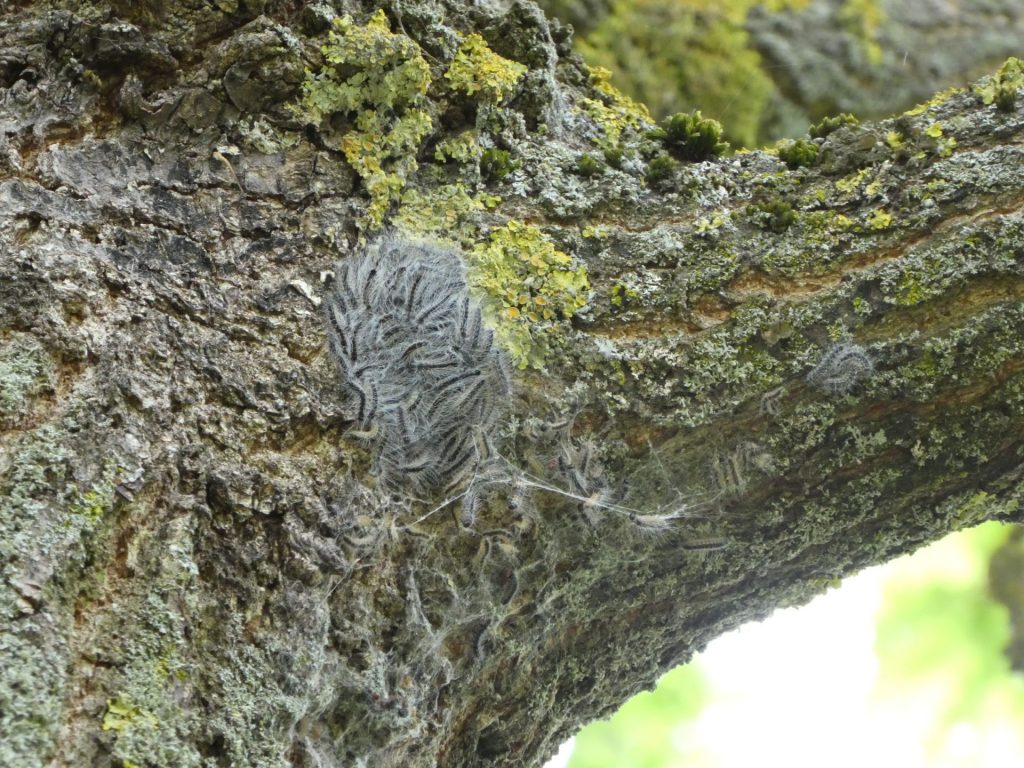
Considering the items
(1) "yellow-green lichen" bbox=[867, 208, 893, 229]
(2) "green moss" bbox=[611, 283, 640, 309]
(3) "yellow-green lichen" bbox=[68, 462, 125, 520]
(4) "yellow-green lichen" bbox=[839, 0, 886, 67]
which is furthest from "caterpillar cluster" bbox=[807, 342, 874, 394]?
(4) "yellow-green lichen" bbox=[839, 0, 886, 67]

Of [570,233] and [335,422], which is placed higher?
[570,233]

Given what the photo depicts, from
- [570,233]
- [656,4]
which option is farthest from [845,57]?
[570,233]

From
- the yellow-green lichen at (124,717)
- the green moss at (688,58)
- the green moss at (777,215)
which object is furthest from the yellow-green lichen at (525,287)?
the green moss at (688,58)

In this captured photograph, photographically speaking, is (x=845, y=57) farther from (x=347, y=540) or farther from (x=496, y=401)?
(x=347, y=540)

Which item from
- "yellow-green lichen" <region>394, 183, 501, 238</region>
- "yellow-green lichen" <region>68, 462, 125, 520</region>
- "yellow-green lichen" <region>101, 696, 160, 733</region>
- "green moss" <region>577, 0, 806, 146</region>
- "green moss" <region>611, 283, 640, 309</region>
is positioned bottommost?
"yellow-green lichen" <region>101, 696, 160, 733</region>

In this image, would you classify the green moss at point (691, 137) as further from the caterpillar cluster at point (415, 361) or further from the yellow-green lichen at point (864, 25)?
the yellow-green lichen at point (864, 25)

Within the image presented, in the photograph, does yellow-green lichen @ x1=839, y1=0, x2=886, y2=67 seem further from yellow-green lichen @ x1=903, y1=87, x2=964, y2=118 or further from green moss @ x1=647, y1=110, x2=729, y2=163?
green moss @ x1=647, y1=110, x2=729, y2=163

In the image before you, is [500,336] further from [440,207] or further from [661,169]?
[661,169]
